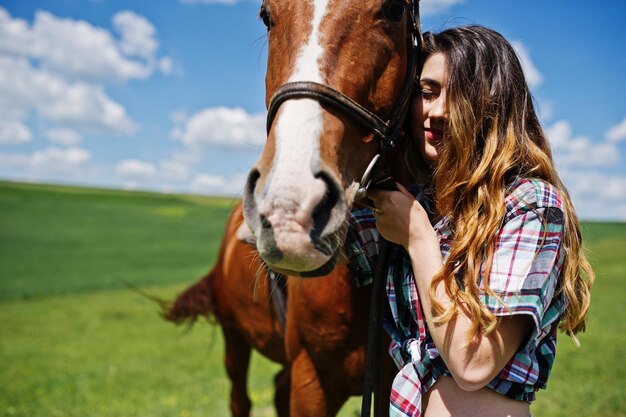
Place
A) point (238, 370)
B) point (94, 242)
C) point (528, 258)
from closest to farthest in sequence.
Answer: point (528, 258), point (238, 370), point (94, 242)

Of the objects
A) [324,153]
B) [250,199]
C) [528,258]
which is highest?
[324,153]

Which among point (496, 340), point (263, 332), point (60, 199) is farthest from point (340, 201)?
point (60, 199)

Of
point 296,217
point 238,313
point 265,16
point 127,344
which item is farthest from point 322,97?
point 127,344

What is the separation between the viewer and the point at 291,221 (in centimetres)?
133

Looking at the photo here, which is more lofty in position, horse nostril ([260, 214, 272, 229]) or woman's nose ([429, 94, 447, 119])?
woman's nose ([429, 94, 447, 119])

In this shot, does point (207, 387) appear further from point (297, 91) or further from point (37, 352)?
point (297, 91)

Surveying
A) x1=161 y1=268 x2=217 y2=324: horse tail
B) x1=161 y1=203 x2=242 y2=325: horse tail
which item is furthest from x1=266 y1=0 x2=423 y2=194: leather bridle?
x1=161 y1=268 x2=217 y2=324: horse tail

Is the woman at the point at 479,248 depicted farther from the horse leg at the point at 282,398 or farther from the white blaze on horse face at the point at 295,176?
the horse leg at the point at 282,398

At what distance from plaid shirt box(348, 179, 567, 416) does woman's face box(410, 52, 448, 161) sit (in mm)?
312

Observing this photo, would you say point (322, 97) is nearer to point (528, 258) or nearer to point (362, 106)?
point (362, 106)

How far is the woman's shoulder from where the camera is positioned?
Answer: 5.26 ft

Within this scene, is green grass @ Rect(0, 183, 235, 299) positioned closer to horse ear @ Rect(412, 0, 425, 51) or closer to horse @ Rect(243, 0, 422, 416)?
horse @ Rect(243, 0, 422, 416)

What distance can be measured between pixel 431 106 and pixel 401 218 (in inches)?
19.6

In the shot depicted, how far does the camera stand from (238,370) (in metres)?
4.85
